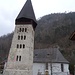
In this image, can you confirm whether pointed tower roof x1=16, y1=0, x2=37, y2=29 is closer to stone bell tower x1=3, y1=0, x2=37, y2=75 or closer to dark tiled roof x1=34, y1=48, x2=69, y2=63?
stone bell tower x1=3, y1=0, x2=37, y2=75

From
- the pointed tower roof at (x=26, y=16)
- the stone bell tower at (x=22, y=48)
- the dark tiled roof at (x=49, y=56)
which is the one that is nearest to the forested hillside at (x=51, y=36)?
the dark tiled roof at (x=49, y=56)

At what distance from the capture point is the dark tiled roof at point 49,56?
37.2 meters

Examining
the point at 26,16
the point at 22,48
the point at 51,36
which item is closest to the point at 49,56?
the point at 22,48

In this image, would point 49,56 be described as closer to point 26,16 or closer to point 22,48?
point 22,48

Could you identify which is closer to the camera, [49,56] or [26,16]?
[26,16]

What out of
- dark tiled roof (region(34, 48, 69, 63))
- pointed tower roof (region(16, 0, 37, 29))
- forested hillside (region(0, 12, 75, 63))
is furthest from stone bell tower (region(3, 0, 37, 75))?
forested hillside (region(0, 12, 75, 63))

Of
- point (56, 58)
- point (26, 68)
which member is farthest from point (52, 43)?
point (26, 68)

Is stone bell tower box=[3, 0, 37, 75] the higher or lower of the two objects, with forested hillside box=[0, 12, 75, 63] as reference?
lower

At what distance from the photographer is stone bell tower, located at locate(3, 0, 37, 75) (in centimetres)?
3127

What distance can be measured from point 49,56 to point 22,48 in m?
8.66

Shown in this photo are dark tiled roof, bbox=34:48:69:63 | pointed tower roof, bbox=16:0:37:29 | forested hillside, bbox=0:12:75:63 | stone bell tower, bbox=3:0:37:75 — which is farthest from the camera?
forested hillside, bbox=0:12:75:63

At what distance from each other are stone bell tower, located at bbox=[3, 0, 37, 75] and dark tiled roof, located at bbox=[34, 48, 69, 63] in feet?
18.4

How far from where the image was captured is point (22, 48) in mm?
32625

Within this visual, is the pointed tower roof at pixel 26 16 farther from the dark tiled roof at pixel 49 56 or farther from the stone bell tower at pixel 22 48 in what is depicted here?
the dark tiled roof at pixel 49 56
